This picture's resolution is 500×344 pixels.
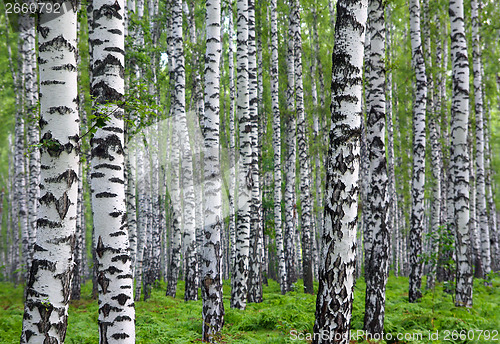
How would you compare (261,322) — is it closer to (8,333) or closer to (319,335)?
(319,335)

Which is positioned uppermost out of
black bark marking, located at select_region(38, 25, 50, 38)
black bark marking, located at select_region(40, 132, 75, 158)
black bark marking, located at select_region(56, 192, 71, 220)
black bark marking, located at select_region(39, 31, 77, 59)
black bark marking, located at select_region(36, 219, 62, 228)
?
black bark marking, located at select_region(38, 25, 50, 38)

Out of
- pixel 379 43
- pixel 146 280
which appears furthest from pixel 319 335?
pixel 146 280

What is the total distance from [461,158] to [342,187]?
596 cm

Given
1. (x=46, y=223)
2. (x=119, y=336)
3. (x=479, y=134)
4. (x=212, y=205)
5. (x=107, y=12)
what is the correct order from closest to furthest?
(x=46, y=223) < (x=119, y=336) < (x=107, y=12) < (x=212, y=205) < (x=479, y=134)

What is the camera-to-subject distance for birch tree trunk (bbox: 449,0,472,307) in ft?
28.0

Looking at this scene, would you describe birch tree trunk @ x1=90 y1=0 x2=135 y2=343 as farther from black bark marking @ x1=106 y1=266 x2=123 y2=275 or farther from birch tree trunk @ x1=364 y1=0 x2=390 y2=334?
birch tree trunk @ x1=364 y1=0 x2=390 y2=334

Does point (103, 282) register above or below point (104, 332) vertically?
above

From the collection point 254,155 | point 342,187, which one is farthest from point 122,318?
point 254,155

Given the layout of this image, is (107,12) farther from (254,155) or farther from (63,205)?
(254,155)

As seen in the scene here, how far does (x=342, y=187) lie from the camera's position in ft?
13.3

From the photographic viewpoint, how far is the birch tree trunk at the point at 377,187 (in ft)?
21.3

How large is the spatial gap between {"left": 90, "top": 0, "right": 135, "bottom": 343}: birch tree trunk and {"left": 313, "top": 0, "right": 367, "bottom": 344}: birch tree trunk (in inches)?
83.3

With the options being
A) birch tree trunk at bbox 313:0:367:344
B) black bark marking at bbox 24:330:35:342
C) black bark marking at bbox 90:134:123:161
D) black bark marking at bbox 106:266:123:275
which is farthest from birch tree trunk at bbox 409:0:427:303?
black bark marking at bbox 24:330:35:342

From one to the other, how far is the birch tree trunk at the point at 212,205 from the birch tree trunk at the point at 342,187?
11.3 feet
